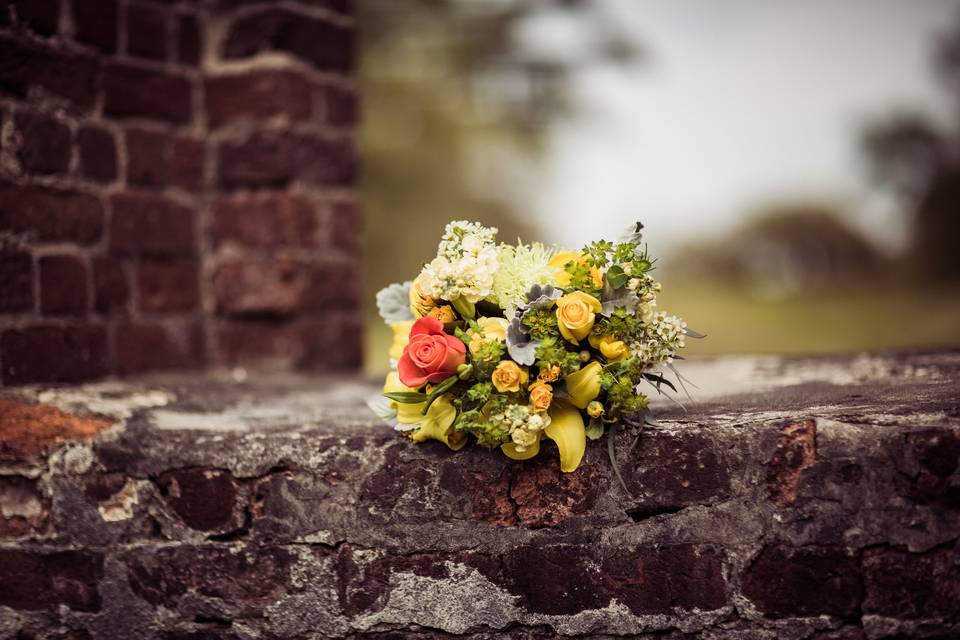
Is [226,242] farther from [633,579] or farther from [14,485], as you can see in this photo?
[633,579]

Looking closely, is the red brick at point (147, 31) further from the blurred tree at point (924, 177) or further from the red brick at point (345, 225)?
the blurred tree at point (924, 177)

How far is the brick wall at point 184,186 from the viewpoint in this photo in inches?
100

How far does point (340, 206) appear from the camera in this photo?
10.5 ft

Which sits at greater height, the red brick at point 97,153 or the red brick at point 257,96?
the red brick at point 257,96

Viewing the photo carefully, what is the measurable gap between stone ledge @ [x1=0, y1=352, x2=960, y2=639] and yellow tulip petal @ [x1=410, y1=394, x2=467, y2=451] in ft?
0.13

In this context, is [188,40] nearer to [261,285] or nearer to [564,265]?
[261,285]

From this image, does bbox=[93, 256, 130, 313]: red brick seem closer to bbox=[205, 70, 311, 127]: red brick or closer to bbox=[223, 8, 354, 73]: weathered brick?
bbox=[205, 70, 311, 127]: red brick

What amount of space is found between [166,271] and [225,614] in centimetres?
134

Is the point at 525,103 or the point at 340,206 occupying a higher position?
the point at 525,103

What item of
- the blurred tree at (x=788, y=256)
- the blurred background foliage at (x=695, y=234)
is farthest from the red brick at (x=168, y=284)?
the blurred tree at (x=788, y=256)

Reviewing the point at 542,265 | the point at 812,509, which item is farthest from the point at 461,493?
the point at 812,509

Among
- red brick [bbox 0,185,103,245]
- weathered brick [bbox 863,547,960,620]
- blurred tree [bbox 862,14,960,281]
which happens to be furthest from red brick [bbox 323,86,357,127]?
blurred tree [bbox 862,14,960,281]

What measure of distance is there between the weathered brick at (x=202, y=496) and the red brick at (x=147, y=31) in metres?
1.49

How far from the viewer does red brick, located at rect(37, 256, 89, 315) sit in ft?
8.33
